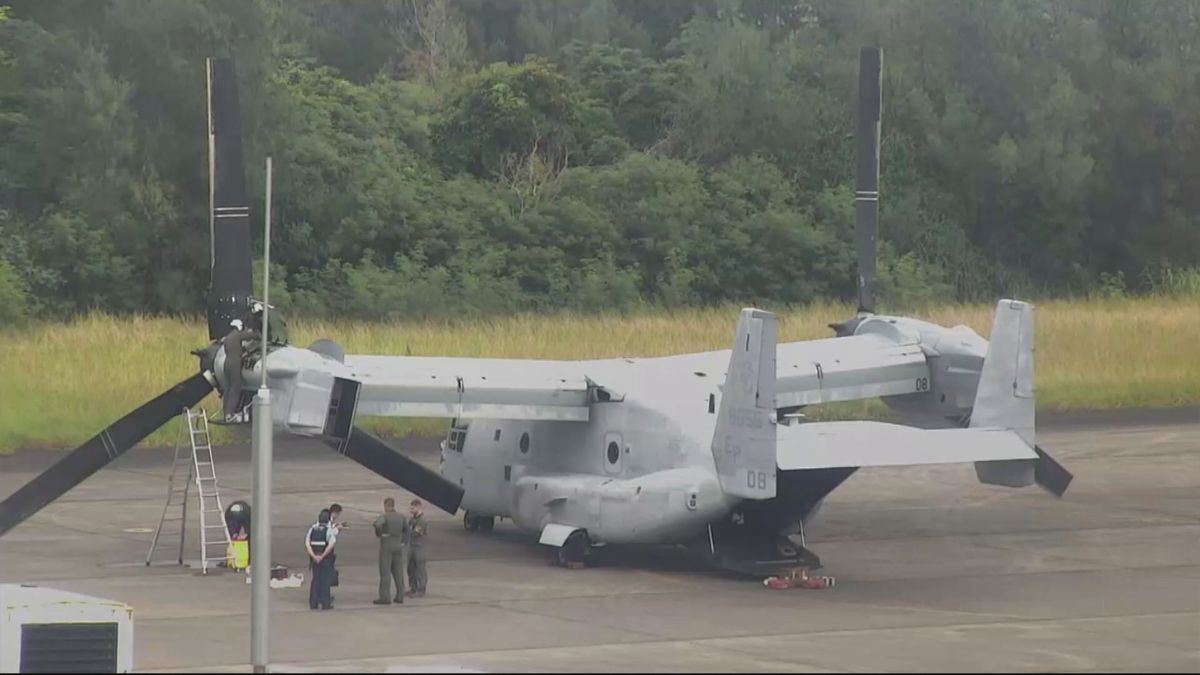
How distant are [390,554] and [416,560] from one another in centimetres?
45

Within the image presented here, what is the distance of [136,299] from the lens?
63.0 metres

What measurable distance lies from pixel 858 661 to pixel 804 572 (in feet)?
20.5

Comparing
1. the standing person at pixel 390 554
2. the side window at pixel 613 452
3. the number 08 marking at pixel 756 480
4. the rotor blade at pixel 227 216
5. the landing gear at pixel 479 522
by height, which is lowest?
the landing gear at pixel 479 522

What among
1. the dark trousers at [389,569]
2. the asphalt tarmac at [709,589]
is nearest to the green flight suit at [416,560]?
the dark trousers at [389,569]

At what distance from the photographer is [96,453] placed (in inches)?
1099

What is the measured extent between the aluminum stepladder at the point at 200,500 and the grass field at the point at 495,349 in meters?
3.56

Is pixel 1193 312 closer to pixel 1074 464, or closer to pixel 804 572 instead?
pixel 1074 464

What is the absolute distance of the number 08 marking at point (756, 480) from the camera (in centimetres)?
2533

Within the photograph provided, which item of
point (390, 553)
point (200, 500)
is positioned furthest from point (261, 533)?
point (200, 500)

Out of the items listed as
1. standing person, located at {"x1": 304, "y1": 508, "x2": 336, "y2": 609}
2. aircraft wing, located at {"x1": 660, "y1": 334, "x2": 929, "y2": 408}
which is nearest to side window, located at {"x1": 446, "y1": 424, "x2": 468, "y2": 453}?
aircraft wing, located at {"x1": 660, "y1": 334, "x2": 929, "y2": 408}

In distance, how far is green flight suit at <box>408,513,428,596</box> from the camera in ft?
86.8

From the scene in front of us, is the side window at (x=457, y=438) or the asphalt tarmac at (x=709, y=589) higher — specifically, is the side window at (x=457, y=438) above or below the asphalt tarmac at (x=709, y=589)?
above

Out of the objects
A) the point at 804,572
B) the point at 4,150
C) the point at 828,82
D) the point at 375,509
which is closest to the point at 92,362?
the point at 375,509

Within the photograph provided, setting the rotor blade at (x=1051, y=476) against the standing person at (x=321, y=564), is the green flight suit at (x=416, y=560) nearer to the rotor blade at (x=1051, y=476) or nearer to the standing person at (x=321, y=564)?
the standing person at (x=321, y=564)
